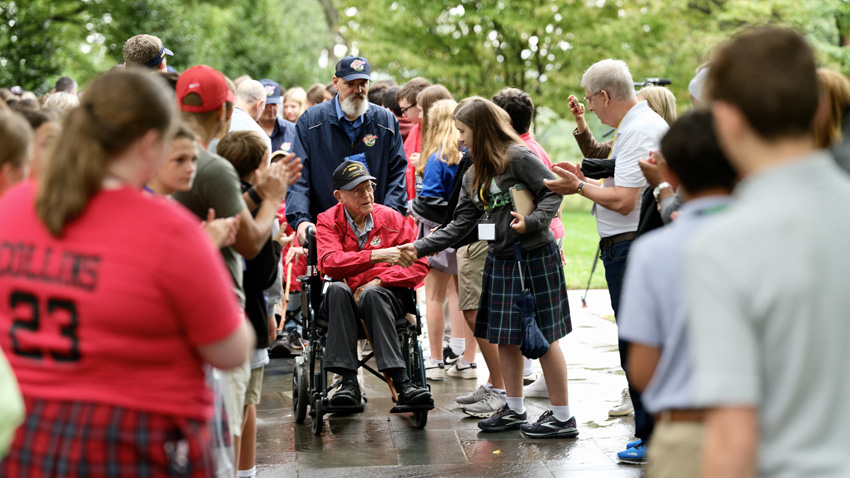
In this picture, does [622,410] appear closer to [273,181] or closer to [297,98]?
[273,181]

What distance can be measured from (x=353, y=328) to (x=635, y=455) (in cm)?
184

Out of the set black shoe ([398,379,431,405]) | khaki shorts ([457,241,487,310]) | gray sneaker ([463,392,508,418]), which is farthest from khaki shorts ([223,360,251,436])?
khaki shorts ([457,241,487,310])

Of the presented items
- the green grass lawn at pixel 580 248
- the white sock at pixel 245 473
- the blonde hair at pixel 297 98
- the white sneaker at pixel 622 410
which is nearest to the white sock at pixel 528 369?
the white sneaker at pixel 622 410

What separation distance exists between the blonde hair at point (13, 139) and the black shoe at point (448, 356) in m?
4.93

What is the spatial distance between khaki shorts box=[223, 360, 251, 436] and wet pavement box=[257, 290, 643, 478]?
1292mm

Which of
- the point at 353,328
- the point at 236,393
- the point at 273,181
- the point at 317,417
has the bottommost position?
the point at 317,417

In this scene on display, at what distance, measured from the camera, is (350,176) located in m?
5.63

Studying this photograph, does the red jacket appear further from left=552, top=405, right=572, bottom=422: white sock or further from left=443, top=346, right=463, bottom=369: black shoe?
left=443, top=346, right=463, bottom=369: black shoe

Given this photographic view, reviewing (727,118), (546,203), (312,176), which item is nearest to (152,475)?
(727,118)

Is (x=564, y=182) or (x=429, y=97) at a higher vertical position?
(x=429, y=97)

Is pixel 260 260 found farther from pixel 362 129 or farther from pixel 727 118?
pixel 362 129

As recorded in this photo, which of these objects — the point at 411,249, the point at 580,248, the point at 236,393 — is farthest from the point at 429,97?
the point at 580,248

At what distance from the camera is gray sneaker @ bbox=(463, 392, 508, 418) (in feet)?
19.1

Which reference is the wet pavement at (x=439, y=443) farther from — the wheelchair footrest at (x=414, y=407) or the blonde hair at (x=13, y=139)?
the blonde hair at (x=13, y=139)
